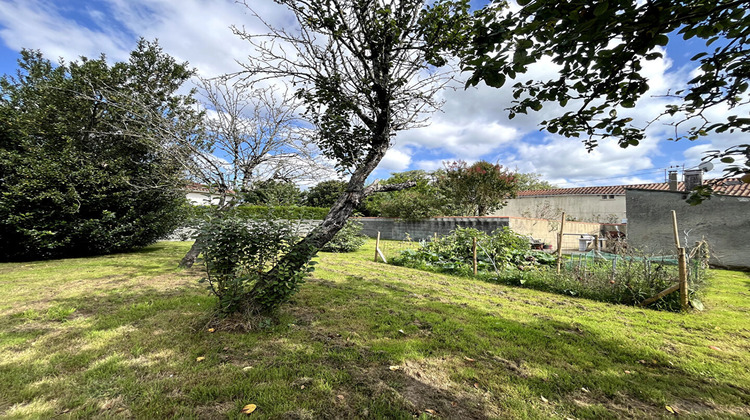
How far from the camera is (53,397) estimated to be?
2.03 meters

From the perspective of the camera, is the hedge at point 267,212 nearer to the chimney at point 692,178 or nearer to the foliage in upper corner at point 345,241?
the foliage in upper corner at point 345,241

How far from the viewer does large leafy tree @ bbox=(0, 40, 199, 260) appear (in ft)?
24.1

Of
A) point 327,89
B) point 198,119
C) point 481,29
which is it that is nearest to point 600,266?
point 481,29

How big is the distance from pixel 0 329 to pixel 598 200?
3107cm

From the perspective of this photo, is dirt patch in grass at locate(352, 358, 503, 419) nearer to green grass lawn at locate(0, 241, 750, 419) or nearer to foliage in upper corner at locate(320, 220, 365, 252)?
green grass lawn at locate(0, 241, 750, 419)

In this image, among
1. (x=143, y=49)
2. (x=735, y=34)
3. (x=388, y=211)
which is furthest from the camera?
(x=388, y=211)

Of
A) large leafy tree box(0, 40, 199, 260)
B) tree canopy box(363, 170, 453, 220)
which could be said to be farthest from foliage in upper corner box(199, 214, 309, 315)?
tree canopy box(363, 170, 453, 220)

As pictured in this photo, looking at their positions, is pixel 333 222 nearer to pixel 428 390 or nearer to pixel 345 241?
pixel 428 390

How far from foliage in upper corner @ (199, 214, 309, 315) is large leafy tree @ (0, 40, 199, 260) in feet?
15.7

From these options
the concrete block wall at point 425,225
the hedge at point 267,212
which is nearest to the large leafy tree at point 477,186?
the concrete block wall at point 425,225

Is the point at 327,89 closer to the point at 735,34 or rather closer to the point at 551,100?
the point at 551,100

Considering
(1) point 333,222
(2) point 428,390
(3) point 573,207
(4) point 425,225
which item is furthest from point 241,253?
(3) point 573,207

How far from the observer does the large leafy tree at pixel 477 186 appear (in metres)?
16.8

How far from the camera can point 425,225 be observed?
612 inches
